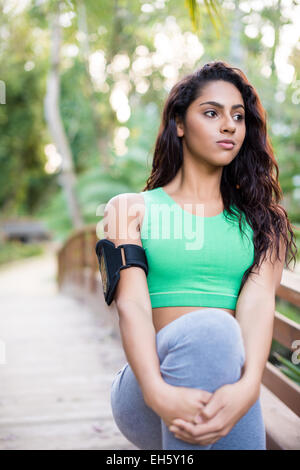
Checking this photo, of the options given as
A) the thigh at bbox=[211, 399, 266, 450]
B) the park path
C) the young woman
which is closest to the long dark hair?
the young woman

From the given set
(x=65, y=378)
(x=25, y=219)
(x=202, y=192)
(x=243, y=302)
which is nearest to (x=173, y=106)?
(x=202, y=192)

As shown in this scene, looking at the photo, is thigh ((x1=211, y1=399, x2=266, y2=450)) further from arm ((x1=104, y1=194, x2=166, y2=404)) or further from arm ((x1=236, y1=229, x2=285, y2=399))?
arm ((x1=104, y1=194, x2=166, y2=404))

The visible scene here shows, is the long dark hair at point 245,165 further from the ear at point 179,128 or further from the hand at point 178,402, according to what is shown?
the hand at point 178,402

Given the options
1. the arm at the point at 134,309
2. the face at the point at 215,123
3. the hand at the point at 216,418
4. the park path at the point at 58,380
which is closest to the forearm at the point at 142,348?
the arm at the point at 134,309

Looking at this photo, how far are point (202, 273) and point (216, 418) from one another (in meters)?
0.42

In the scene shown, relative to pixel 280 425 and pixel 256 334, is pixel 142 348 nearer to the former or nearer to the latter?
pixel 256 334

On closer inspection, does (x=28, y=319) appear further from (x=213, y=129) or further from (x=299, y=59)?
(x=213, y=129)

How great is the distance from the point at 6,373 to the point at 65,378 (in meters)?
0.49

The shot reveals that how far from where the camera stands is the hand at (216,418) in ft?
3.57

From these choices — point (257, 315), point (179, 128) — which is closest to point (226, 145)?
point (179, 128)

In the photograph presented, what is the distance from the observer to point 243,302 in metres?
1.41

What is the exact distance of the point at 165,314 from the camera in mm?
1404

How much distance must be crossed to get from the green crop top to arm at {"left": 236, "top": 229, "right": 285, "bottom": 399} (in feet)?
0.15

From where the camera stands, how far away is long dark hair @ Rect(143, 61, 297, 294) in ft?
4.94
